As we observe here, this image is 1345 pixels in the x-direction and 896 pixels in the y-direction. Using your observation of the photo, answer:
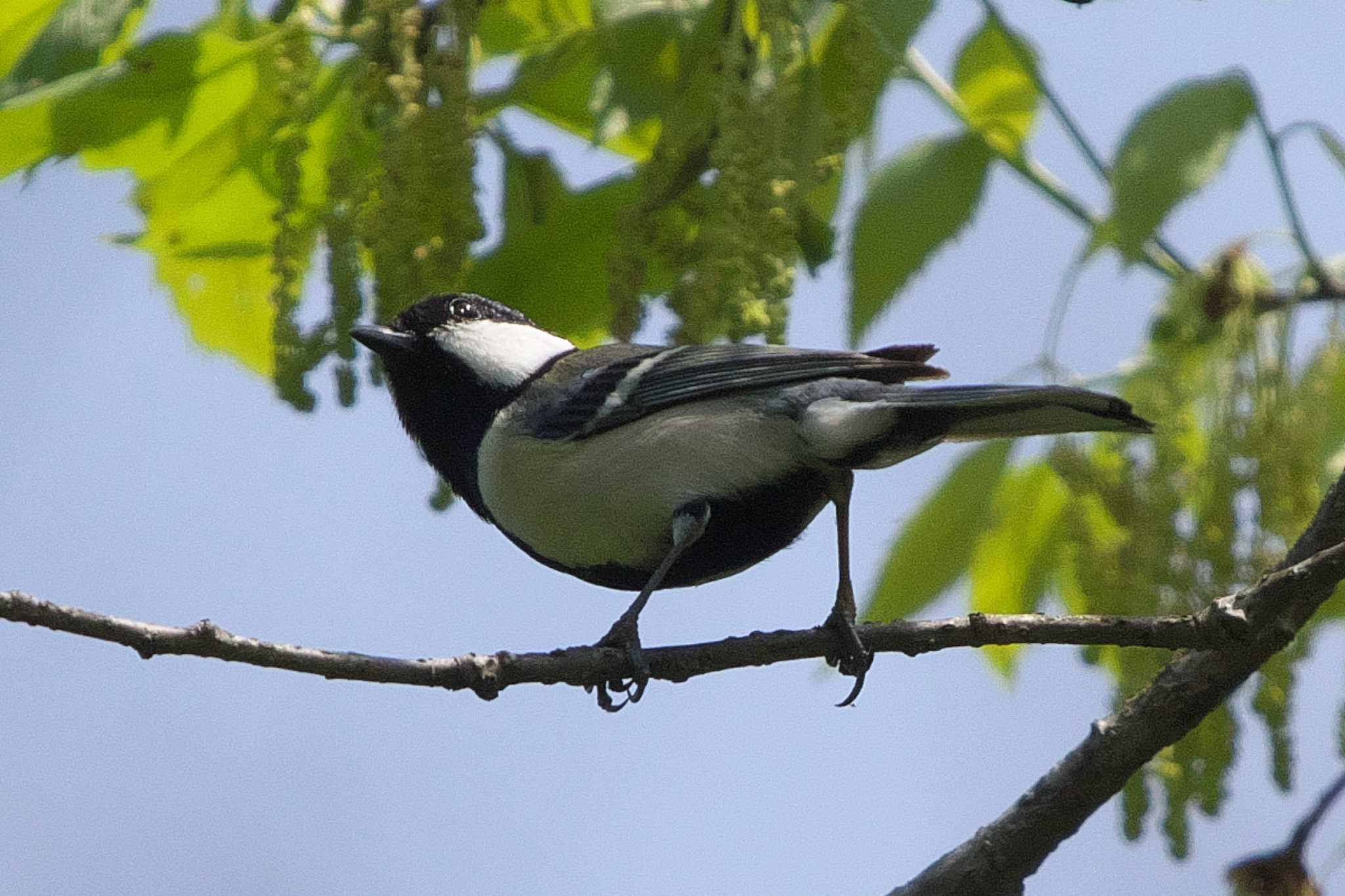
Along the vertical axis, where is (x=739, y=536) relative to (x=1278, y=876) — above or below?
above

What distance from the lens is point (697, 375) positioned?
274 centimetres

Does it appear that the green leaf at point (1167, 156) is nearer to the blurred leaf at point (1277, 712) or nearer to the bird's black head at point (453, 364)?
the blurred leaf at point (1277, 712)

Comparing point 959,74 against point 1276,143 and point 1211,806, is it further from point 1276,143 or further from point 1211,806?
point 1211,806

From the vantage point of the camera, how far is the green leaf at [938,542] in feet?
8.83

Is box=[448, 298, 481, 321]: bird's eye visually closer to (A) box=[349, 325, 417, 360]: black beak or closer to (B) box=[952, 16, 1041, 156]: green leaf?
(A) box=[349, 325, 417, 360]: black beak

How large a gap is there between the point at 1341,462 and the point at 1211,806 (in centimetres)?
68

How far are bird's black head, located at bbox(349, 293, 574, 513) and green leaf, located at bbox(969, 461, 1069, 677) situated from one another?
88 cm

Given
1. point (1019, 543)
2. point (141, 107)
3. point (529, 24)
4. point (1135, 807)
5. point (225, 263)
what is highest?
point (529, 24)

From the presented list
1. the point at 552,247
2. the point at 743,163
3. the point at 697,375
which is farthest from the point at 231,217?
the point at 743,163

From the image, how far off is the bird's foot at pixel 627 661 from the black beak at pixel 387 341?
83 centimetres

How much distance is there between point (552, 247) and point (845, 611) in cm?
77

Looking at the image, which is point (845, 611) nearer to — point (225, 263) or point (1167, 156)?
point (1167, 156)

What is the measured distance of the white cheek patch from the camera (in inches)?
117

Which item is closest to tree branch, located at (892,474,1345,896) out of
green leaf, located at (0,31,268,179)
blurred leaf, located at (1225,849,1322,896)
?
blurred leaf, located at (1225,849,1322,896)
